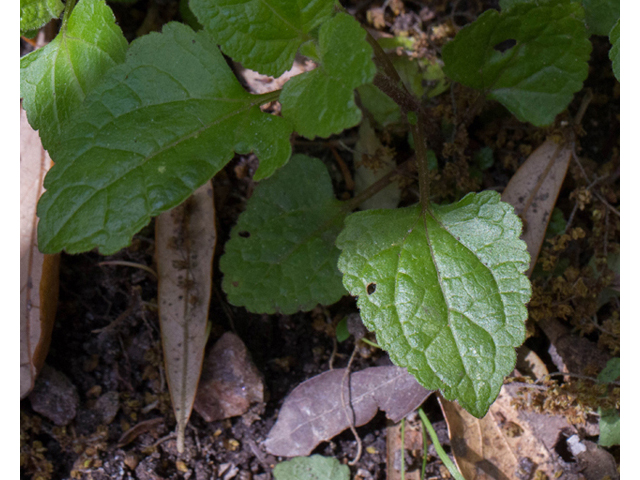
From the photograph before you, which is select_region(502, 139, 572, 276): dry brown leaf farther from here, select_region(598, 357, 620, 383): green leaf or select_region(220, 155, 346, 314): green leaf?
select_region(220, 155, 346, 314): green leaf

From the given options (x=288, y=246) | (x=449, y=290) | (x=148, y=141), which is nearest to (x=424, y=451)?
(x=449, y=290)

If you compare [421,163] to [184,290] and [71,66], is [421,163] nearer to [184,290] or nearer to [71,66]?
[184,290]

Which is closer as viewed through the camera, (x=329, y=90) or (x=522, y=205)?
(x=329, y=90)

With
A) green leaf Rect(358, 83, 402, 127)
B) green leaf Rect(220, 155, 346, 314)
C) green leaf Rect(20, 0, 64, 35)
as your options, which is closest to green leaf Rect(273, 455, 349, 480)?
green leaf Rect(220, 155, 346, 314)

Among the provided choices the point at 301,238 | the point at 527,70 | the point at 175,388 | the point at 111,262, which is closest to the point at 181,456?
the point at 175,388

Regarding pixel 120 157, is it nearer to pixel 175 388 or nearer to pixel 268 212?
pixel 268 212

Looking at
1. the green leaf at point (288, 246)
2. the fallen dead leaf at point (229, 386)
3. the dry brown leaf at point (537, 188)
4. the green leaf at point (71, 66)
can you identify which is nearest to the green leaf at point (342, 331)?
the green leaf at point (288, 246)
